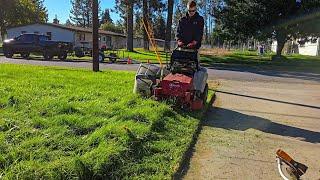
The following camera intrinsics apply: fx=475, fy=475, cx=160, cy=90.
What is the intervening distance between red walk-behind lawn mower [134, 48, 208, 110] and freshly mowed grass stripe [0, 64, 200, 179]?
304mm

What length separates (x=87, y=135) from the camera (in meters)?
6.48

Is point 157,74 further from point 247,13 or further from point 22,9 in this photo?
point 22,9

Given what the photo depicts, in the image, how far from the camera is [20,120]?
23.2 ft

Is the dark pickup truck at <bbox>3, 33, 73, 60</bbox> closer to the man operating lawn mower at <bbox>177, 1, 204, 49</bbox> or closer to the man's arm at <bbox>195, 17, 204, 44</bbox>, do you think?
the man operating lawn mower at <bbox>177, 1, 204, 49</bbox>

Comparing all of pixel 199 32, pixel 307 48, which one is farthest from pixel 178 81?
pixel 307 48

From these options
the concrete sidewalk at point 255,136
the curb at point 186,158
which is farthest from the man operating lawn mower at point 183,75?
the curb at point 186,158

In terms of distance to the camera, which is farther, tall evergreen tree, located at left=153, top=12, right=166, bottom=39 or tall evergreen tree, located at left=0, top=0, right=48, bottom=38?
tall evergreen tree, located at left=153, top=12, right=166, bottom=39

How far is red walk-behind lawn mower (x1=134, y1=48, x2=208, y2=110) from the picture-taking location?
9367 mm

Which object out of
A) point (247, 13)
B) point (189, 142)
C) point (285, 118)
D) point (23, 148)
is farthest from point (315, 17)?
point (23, 148)

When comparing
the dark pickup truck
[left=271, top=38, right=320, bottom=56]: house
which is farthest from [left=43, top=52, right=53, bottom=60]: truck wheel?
[left=271, top=38, right=320, bottom=56]: house

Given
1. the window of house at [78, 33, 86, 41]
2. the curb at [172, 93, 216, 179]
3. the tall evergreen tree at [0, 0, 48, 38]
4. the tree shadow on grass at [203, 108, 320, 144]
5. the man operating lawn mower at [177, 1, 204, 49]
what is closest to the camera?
the curb at [172, 93, 216, 179]

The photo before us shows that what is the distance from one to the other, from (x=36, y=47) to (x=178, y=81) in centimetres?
2505

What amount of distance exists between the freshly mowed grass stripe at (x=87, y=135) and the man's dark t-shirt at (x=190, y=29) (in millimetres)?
1626

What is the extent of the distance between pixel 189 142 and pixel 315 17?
96.7 feet
